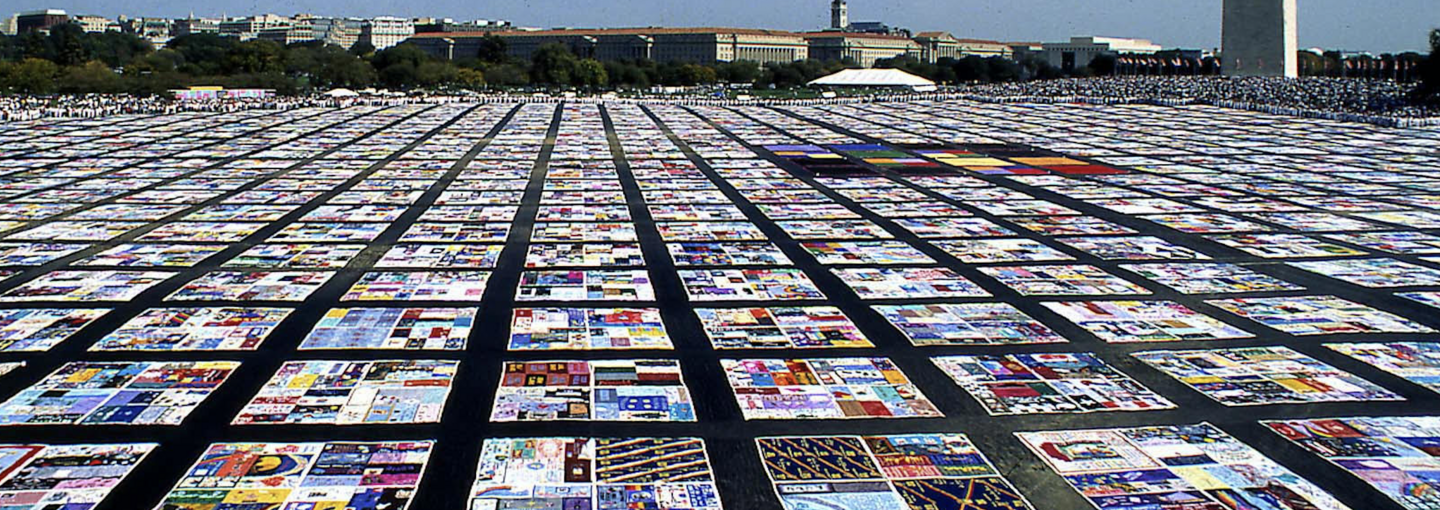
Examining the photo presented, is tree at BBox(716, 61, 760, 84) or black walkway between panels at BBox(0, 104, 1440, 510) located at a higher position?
tree at BBox(716, 61, 760, 84)

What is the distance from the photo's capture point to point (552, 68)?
4092 inches

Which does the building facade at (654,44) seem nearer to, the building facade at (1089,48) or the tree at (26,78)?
the building facade at (1089,48)

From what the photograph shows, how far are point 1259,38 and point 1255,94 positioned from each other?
16.6m

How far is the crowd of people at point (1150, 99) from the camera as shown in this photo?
50.2 meters

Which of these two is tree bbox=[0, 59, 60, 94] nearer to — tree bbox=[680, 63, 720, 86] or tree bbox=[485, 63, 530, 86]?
tree bbox=[485, 63, 530, 86]

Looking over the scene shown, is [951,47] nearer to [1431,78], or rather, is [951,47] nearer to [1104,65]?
[1104,65]

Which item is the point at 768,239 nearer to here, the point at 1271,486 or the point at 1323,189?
the point at 1271,486

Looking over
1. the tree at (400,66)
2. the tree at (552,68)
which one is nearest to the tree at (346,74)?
the tree at (400,66)

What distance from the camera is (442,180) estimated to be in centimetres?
2505

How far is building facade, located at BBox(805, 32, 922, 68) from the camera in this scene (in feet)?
542

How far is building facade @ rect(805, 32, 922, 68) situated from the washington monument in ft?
284

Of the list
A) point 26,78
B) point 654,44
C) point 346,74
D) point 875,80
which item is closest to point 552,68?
point 346,74

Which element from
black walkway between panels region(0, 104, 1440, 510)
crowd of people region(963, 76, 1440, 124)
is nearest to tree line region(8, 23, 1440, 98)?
crowd of people region(963, 76, 1440, 124)

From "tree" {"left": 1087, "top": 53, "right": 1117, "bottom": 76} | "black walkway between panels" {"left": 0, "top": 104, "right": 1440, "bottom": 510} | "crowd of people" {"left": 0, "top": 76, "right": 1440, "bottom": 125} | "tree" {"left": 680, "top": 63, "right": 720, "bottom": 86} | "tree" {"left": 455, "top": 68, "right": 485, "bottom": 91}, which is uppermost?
"tree" {"left": 1087, "top": 53, "right": 1117, "bottom": 76}
